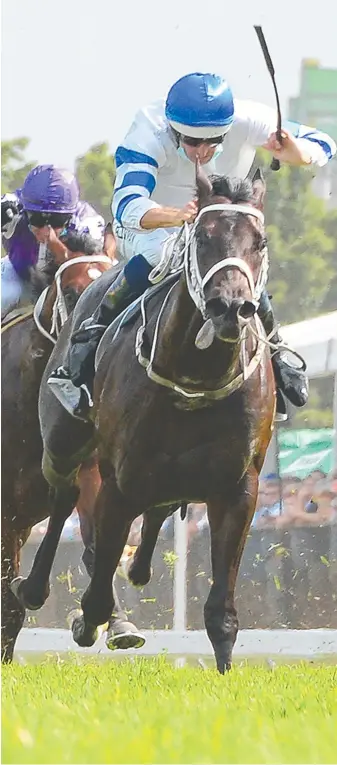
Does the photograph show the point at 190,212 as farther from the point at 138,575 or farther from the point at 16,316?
the point at 138,575

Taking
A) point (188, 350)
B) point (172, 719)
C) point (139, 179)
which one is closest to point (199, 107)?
point (139, 179)

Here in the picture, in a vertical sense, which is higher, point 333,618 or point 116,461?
point 116,461

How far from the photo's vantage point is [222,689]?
5.07 metres

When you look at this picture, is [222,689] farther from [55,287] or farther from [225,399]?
[55,287]

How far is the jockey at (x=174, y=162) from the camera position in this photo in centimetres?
593

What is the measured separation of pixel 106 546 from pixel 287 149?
5.20 feet

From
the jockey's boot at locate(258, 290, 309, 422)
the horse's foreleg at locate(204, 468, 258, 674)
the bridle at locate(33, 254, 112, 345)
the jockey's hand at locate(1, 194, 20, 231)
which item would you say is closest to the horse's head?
the horse's foreleg at locate(204, 468, 258, 674)

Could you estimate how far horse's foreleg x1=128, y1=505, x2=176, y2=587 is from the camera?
23.1ft

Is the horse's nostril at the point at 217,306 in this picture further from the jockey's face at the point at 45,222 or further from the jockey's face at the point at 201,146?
the jockey's face at the point at 45,222

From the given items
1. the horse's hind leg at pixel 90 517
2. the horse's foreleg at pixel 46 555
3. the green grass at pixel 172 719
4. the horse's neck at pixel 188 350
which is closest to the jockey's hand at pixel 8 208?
the horse's hind leg at pixel 90 517

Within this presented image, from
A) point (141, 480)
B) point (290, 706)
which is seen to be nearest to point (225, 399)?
point (141, 480)

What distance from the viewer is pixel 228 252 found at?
5043mm

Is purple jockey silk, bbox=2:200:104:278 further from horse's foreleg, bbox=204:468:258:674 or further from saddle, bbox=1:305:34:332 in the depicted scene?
horse's foreleg, bbox=204:468:258:674

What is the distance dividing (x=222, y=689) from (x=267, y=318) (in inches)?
59.2
